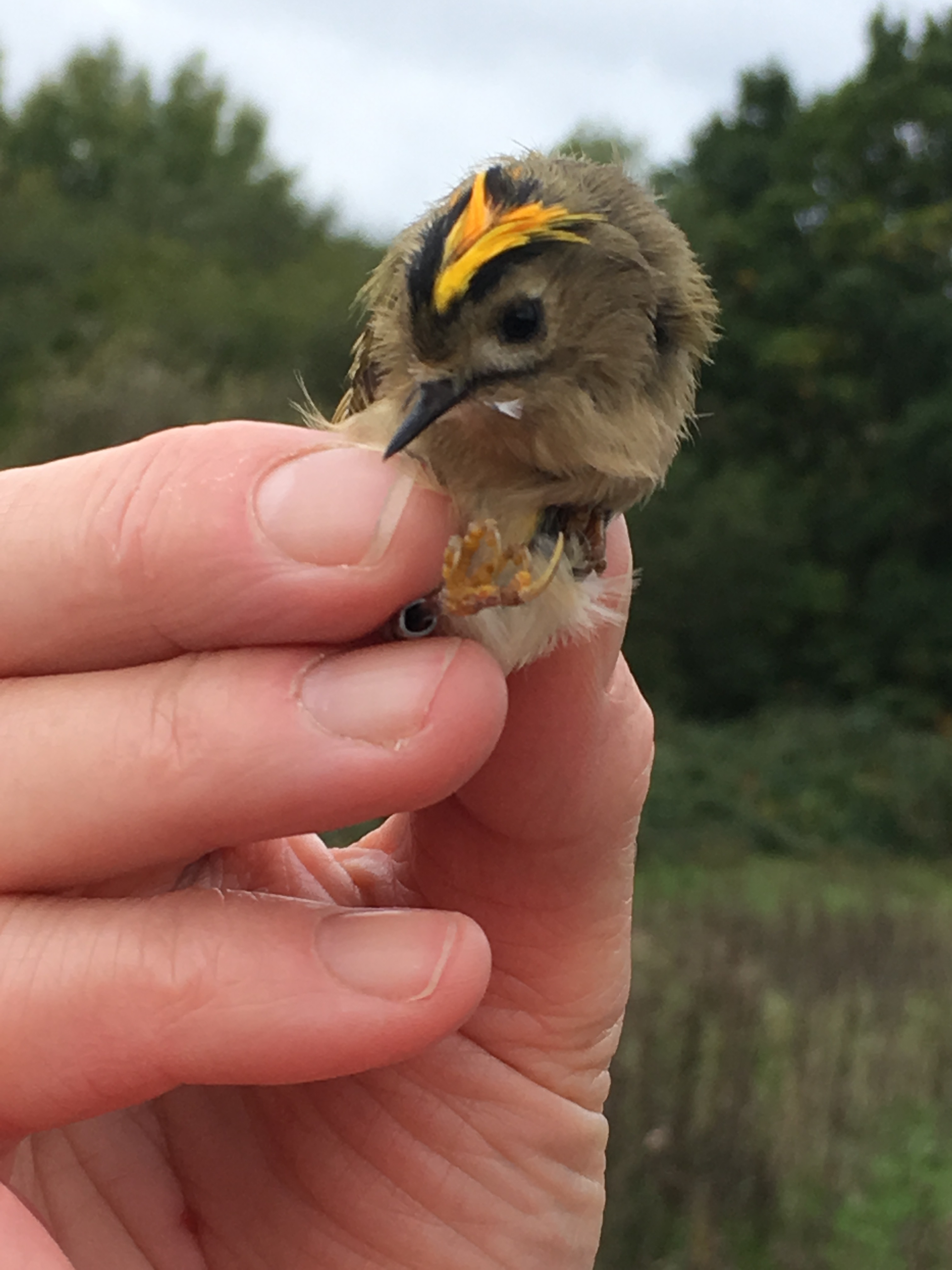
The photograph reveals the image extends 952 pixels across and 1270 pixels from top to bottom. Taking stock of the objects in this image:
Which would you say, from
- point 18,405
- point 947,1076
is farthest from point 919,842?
point 18,405

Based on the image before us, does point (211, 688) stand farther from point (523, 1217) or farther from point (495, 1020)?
point (523, 1217)

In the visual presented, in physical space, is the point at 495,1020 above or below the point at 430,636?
below

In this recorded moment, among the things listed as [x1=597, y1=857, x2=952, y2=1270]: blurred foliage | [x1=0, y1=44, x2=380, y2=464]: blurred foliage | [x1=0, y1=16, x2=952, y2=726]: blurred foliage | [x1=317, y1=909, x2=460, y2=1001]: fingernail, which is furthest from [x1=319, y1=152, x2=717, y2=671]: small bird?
[x1=0, y1=16, x2=952, y2=726]: blurred foliage

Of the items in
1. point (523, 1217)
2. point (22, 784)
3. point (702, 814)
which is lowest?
point (702, 814)

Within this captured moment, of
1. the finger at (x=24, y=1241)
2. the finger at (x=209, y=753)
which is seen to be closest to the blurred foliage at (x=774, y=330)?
the finger at (x=209, y=753)

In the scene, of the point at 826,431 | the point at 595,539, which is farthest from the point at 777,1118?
the point at 826,431

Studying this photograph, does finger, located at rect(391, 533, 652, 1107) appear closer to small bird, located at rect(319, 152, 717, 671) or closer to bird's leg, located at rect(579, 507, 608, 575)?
bird's leg, located at rect(579, 507, 608, 575)
